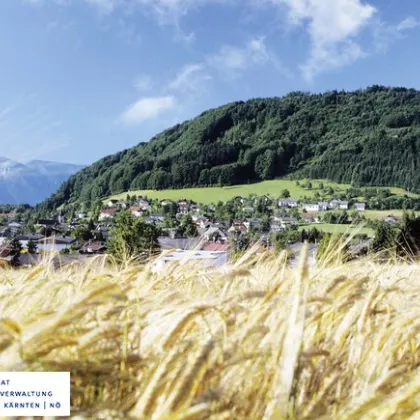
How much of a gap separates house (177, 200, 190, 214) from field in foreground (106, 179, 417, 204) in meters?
4.70

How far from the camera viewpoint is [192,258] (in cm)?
329

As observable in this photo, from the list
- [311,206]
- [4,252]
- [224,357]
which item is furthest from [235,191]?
[224,357]

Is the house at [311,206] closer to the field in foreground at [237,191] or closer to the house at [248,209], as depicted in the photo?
the house at [248,209]

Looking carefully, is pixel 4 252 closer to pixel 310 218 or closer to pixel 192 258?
pixel 192 258

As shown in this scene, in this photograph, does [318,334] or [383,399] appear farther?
[318,334]

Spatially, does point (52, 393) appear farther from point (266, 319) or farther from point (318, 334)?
point (318, 334)

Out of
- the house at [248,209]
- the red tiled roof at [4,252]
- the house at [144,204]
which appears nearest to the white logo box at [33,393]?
the red tiled roof at [4,252]

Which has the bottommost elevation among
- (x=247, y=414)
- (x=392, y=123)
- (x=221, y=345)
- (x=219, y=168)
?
(x=247, y=414)

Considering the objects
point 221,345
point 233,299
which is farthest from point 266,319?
point 221,345

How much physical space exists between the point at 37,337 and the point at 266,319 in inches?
24.1

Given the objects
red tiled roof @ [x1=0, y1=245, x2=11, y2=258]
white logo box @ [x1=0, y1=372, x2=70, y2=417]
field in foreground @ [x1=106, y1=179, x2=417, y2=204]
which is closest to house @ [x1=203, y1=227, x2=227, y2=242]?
red tiled roof @ [x1=0, y1=245, x2=11, y2=258]

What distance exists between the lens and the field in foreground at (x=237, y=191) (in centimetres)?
9406

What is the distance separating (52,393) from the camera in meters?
0.90

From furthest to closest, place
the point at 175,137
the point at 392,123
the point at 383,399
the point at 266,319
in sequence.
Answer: the point at 175,137 < the point at 392,123 < the point at 266,319 < the point at 383,399
